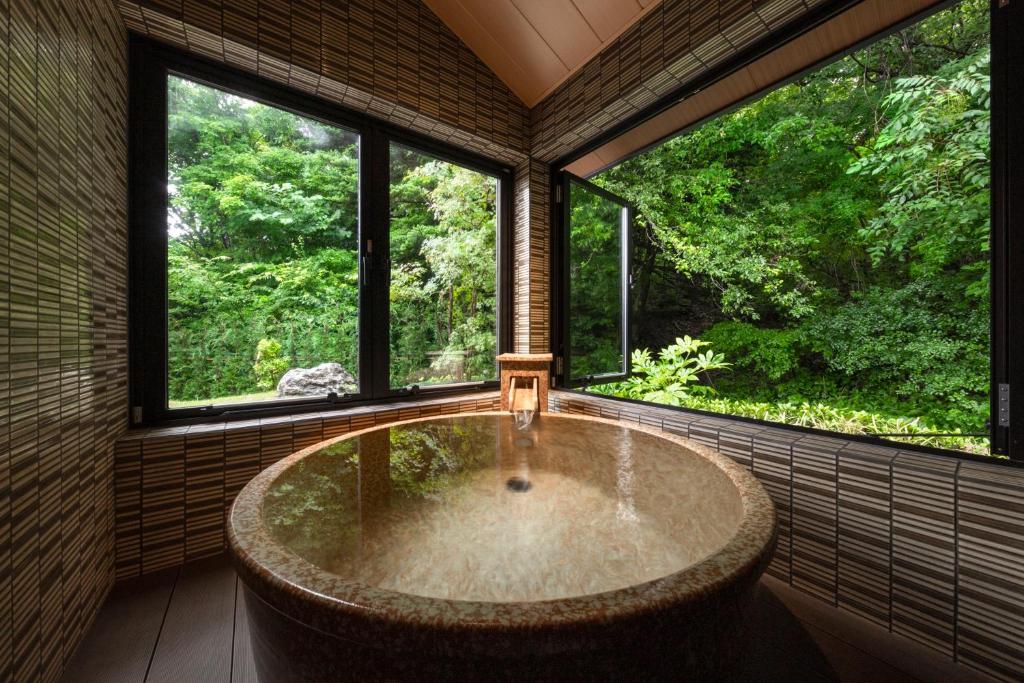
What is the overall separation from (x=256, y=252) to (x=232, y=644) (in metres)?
1.50

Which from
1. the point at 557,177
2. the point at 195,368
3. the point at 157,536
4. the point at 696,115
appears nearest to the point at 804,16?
the point at 696,115

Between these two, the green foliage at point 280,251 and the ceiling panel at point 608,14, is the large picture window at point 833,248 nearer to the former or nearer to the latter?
the ceiling panel at point 608,14

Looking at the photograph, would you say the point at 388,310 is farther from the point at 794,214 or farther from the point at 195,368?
the point at 794,214

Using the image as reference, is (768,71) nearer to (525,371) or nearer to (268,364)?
Answer: (525,371)

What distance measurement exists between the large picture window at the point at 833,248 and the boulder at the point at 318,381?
56.8 inches

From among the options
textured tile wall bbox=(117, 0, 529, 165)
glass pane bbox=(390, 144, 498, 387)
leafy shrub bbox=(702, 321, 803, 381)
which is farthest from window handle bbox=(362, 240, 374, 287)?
leafy shrub bbox=(702, 321, 803, 381)

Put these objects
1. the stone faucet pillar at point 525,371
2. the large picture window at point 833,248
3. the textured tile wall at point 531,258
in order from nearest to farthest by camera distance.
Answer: the stone faucet pillar at point 525,371, the large picture window at point 833,248, the textured tile wall at point 531,258

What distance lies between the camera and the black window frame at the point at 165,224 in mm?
1510

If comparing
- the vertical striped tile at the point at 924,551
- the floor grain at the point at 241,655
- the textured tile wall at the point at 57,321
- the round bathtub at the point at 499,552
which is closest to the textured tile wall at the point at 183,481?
the textured tile wall at the point at 57,321

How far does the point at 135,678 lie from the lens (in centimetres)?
98

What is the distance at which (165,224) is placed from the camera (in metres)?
1.56

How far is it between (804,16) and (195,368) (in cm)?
277

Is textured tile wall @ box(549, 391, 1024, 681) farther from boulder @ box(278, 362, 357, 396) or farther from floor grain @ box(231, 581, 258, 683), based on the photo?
boulder @ box(278, 362, 357, 396)

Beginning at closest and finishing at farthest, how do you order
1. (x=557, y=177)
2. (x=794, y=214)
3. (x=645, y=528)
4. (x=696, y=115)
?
(x=645, y=528)
(x=696, y=115)
(x=557, y=177)
(x=794, y=214)
